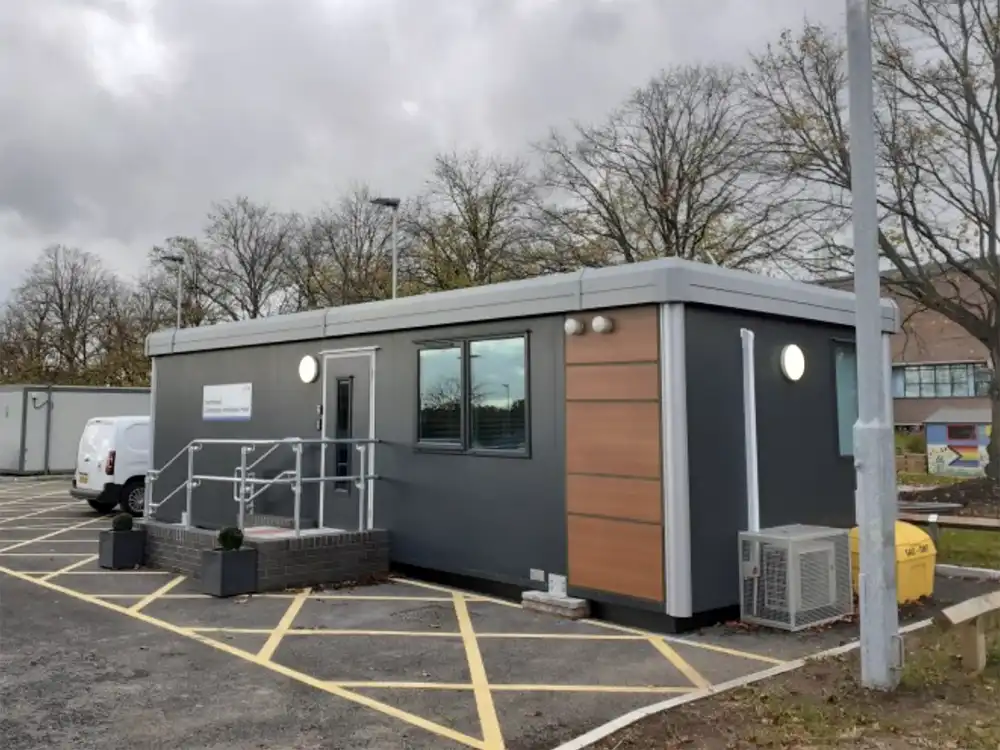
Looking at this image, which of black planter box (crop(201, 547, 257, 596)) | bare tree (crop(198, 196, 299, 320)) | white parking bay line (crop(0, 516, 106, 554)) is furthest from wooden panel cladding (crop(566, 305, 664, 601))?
bare tree (crop(198, 196, 299, 320))

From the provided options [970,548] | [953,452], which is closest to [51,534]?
[970,548]

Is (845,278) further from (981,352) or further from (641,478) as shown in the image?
(981,352)

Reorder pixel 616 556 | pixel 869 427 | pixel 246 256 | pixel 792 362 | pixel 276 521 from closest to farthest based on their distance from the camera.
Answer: pixel 869 427, pixel 616 556, pixel 792 362, pixel 276 521, pixel 246 256

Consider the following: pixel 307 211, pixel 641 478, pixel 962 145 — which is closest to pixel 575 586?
pixel 641 478

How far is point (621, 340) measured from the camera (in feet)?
25.1

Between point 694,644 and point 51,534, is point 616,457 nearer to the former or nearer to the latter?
point 694,644

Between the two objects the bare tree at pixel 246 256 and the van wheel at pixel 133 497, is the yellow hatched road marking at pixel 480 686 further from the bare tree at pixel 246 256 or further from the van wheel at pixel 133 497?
the bare tree at pixel 246 256

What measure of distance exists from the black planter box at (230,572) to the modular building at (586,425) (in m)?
1.66

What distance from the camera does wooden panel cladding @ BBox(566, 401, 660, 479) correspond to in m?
7.38

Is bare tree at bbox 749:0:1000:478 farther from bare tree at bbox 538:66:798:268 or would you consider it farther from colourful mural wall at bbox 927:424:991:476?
colourful mural wall at bbox 927:424:991:476

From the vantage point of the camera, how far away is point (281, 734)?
4812 millimetres

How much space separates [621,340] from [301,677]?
3.81m

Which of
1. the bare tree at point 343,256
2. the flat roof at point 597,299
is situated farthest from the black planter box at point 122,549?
the bare tree at point 343,256

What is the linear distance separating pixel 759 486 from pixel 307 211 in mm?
33227
